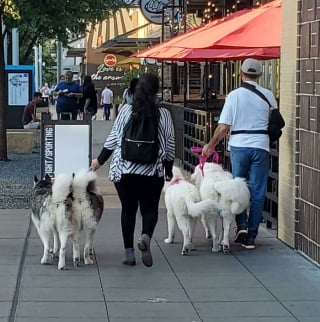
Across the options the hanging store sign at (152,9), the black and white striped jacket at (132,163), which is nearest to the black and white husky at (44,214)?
the black and white striped jacket at (132,163)

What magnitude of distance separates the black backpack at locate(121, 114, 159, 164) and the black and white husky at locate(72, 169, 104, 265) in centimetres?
43

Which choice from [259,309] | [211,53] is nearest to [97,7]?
[211,53]

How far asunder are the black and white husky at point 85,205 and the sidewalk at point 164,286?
1.26ft

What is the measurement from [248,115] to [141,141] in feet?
4.69

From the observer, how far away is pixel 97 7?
19.0 meters

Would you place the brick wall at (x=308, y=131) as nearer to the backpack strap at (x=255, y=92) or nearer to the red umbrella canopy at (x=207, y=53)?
the backpack strap at (x=255, y=92)

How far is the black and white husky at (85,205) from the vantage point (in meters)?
7.99

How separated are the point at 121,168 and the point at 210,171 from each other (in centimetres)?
134

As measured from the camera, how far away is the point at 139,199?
823 cm

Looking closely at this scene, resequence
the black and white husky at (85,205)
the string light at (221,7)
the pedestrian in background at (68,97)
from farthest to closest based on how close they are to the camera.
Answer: the string light at (221,7) < the pedestrian in background at (68,97) < the black and white husky at (85,205)

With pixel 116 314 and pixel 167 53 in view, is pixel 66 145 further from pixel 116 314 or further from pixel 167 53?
pixel 116 314

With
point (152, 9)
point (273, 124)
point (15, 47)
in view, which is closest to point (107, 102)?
point (15, 47)

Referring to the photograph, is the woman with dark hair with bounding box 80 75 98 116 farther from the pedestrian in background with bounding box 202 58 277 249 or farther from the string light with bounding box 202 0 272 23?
the pedestrian in background with bounding box 202 58 277 249

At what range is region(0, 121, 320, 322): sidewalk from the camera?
649 centimetres
